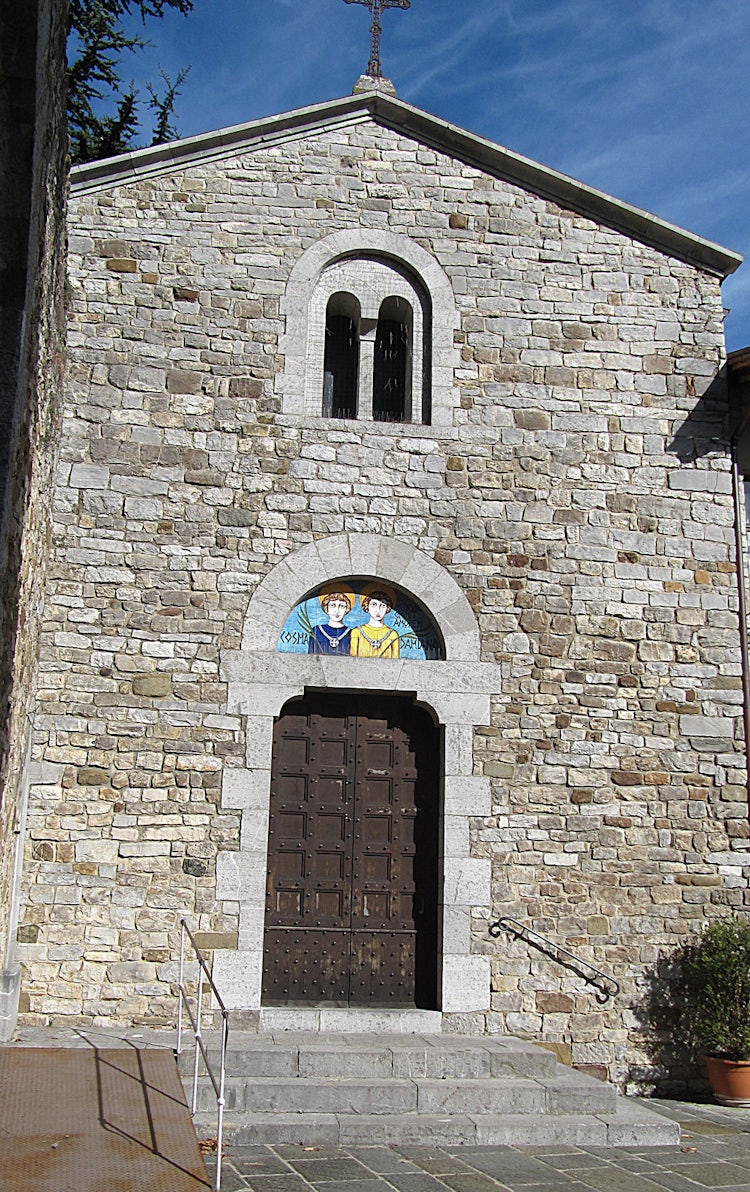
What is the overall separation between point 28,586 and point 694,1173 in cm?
549

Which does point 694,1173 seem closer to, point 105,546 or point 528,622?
point 528,622

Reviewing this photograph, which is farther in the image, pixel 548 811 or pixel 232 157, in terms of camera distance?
pixel 232 157

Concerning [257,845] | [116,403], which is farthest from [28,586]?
[257,845]

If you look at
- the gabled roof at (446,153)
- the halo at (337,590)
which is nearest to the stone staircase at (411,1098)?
Result: the halo at (337,590)

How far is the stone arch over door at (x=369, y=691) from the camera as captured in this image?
779 cm

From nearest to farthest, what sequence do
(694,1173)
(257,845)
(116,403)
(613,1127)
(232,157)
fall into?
(694,1173) < (613,1127) < (257,845) < (116,403) < (232,157)

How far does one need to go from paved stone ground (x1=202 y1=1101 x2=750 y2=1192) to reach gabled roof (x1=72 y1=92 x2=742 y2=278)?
715cm

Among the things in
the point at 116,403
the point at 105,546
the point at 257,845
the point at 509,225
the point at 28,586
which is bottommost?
the point at 257,845

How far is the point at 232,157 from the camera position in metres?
9.16

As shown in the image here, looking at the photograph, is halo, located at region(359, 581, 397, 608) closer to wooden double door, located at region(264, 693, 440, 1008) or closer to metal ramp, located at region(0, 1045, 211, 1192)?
wooden double door, located at region(264, 693, 440, 1008)

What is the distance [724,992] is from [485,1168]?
2.75 metres

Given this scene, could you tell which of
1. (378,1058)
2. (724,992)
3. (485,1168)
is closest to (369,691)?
(378,1058)

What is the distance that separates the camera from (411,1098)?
6531 millimetres

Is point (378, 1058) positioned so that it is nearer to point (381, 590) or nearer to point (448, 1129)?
point (448, 1129)
